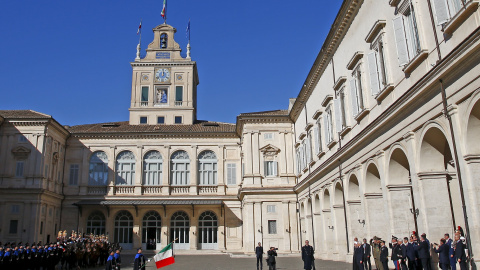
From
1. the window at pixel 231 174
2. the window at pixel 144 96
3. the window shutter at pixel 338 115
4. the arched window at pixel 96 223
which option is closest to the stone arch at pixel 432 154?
the window shutter at pixel 338 115

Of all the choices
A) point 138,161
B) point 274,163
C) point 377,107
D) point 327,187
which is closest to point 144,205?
point 138,161

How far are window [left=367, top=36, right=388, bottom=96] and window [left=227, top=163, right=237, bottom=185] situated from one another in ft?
86.4

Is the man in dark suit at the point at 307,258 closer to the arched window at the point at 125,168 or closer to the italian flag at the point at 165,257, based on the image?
the italian flag at the point at 165,257

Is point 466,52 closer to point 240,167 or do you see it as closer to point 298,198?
point 298,198

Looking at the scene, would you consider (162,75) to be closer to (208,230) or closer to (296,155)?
(208,230)

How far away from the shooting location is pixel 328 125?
2483 cm

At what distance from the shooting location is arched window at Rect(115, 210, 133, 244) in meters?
41.1

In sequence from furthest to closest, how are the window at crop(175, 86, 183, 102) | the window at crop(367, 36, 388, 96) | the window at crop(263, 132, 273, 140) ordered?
the window at crop(175, 86, 183, 102), the window at crop(263, 132, 273, 140), the window at crop(367, 36, 388, 96)

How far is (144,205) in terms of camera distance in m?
40.8

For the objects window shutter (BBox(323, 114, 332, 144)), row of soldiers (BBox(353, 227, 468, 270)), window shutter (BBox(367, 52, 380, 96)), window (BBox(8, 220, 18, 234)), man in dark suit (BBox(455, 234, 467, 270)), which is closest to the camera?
man in dark suit (BBox(455, 234, 467, 270))

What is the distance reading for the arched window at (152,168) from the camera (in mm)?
42219

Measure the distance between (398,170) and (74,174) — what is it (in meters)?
33.5

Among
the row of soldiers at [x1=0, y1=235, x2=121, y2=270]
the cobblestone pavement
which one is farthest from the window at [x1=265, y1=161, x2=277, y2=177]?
the row of soldiers at [x1=0, y1=235, x2=121, y2=270]

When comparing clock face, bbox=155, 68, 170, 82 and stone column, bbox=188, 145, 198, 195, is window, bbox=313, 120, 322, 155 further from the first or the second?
clock face, bbox=155, 68, 170, 82
